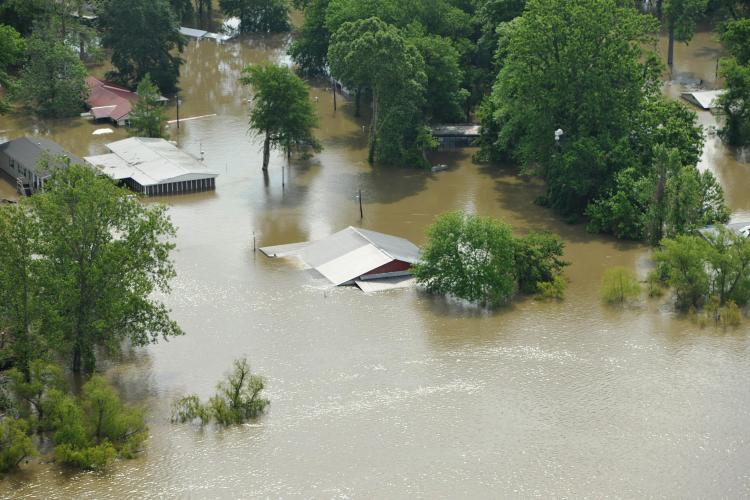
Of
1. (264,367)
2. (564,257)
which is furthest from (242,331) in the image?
(564,257)

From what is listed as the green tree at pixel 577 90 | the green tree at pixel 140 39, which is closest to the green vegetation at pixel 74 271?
the green tree at pixel 577 90

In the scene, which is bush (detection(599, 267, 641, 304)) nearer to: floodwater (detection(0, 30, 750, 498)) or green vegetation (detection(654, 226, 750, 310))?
floodwater (detection(0, 30, 750, 498))

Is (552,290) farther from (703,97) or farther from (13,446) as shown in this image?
(703,97)

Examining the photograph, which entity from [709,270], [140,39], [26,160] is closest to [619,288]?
[709,270]

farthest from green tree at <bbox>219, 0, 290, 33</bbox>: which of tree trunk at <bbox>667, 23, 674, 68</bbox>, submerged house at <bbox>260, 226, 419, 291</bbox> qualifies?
submerged house at <bbox>260, 226, 419, 291</bbox>

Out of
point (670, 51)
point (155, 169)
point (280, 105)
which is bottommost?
point (155, 169)

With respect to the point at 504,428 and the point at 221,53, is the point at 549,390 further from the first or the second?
the point at 221,53
